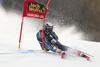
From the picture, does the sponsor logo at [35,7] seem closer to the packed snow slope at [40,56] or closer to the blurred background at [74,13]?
the packed snow slope at [40,56]

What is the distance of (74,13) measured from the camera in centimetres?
1243

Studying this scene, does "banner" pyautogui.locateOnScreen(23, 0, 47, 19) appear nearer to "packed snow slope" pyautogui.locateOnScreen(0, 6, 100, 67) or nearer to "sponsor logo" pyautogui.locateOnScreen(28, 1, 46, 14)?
"sponsor logo" pyautogui.locateOnScreen(28, 1, 46, 14)

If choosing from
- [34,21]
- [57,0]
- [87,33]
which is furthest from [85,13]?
[34,21]

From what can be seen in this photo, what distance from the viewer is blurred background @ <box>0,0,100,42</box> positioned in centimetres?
1169

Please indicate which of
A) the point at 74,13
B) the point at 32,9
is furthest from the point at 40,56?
the point at 74,13

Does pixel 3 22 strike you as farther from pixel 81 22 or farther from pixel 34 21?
pixel 81 22

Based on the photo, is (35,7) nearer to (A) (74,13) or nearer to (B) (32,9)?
(B) (32,9)

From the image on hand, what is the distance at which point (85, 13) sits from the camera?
1206 cm

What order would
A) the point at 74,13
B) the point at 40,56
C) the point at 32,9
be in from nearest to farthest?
the point at 40,56
the point at 32,9
the point at 74,13

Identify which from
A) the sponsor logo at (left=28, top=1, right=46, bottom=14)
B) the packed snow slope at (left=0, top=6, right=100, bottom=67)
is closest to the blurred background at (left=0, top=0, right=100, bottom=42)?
the packed snow slope at (left=0, top=6, right=100, bottom=67)

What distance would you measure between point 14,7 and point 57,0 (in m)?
4.78

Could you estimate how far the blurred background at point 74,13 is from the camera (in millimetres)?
11688

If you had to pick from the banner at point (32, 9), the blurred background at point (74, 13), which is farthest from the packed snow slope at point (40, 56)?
the blurred background at point (74, 13)

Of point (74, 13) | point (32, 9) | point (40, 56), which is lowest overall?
point (40, 56)
